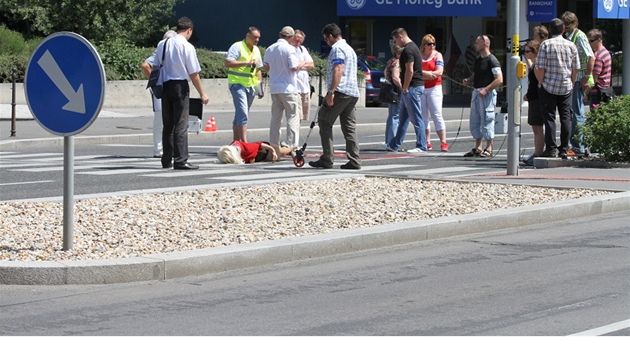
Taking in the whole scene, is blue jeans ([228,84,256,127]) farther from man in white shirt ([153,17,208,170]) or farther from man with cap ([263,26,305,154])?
man in white shirt ([153,17,208,170])

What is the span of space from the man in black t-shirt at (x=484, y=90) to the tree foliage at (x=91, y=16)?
19.1 m

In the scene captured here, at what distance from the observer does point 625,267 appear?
8.84 metres

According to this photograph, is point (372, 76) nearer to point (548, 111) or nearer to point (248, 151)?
point (248, 151)

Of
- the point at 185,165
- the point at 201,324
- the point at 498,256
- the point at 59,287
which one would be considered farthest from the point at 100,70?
the point at 185,165

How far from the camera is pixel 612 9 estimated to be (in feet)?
108

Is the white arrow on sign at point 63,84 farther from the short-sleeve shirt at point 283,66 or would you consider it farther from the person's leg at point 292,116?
the person's leg at point 292,116

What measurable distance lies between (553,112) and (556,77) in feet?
1.74

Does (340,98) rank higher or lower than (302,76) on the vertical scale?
lower

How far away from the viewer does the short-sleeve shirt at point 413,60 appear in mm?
17859

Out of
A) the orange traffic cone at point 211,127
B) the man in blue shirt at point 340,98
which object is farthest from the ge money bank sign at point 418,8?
the man in blue shirt at point 340,98

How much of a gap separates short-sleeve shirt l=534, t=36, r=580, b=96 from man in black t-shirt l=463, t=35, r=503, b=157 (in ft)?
4.71

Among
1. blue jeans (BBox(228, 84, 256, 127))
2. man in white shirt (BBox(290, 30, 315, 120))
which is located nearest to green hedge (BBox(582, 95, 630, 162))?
man in white shirt (BBox(290, 30, 315, 120))

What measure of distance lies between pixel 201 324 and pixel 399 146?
40.0 ft

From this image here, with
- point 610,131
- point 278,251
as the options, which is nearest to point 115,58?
point 610,131
